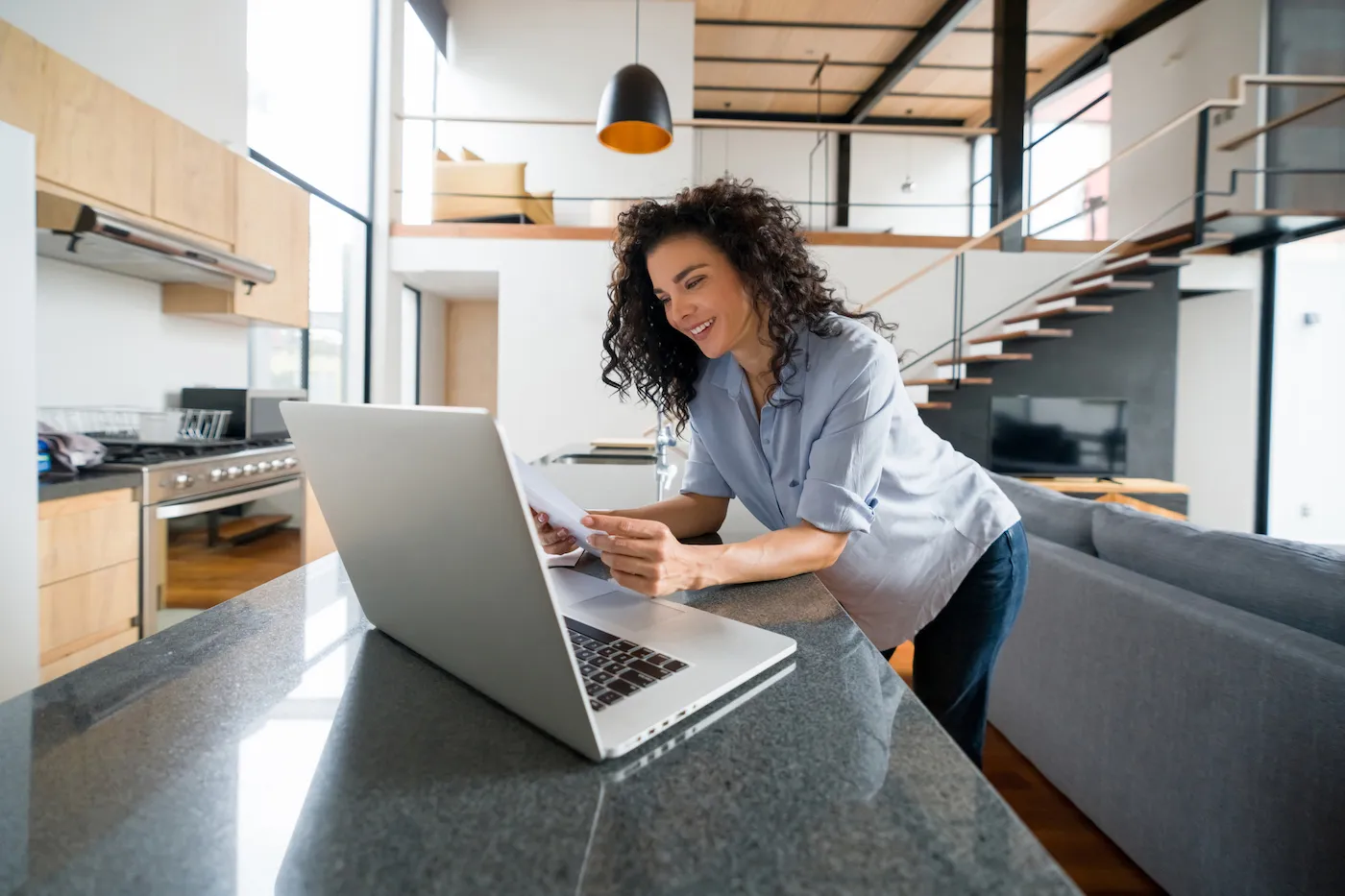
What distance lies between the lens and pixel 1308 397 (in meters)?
5.31

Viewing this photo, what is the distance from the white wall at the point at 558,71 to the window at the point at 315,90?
1.29 metres

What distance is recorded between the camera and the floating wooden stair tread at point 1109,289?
4891mm

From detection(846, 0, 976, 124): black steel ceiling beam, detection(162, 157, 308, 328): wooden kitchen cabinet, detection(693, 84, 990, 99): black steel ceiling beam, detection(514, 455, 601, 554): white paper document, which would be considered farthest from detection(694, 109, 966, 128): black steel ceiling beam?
detection(514, 455, 601, 554): white paper document

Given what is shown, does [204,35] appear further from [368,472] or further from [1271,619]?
[1271,619]

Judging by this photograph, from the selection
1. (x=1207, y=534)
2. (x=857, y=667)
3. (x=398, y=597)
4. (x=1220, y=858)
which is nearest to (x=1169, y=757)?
(x=1220, y=858)

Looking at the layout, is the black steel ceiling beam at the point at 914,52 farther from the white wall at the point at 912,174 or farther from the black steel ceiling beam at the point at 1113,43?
the black steel ceiling beam at the point at 1113,43

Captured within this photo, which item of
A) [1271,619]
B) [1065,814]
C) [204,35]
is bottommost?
[1065,814]

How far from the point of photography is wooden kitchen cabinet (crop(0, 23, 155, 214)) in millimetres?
1971

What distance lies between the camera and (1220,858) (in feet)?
4.09

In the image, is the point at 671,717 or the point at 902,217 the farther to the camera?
the point at 902,217

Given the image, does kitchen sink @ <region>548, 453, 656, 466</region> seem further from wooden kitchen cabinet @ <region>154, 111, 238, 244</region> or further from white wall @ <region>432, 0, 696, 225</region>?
white wall @ <region>432, 0, 696, 225</region>

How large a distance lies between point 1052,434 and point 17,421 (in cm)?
552

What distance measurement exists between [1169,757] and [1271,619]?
1.11 feet

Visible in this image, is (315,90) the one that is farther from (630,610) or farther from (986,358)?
(630,610)
